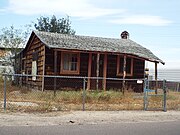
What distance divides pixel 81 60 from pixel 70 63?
2.57ft

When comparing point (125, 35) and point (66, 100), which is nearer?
point (66, 100)

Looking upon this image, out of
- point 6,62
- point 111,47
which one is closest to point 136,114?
point 111,47

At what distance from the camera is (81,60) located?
20.0 m

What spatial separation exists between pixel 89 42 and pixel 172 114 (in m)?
9.50

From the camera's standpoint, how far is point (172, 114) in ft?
41.0

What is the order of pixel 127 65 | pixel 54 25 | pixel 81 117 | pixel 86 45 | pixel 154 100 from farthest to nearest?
pixel 54 25, pixel 127 65, pixel 86 45, pixel 154 100, pixel 81 117

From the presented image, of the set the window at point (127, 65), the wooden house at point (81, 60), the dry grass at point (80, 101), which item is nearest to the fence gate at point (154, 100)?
the dry grass at point (80, 101)

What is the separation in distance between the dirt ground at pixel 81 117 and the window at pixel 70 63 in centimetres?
783

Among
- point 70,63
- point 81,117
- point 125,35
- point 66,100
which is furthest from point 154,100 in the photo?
point 125,35

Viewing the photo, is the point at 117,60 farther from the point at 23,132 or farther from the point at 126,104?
the point at 23,132

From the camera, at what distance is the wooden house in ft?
62.1

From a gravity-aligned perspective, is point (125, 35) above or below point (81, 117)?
above

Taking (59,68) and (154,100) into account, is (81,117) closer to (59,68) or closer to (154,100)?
(154,100)

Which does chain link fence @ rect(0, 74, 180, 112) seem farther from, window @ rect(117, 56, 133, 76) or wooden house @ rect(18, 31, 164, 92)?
window @ rect(117, 56, 133, 76)
